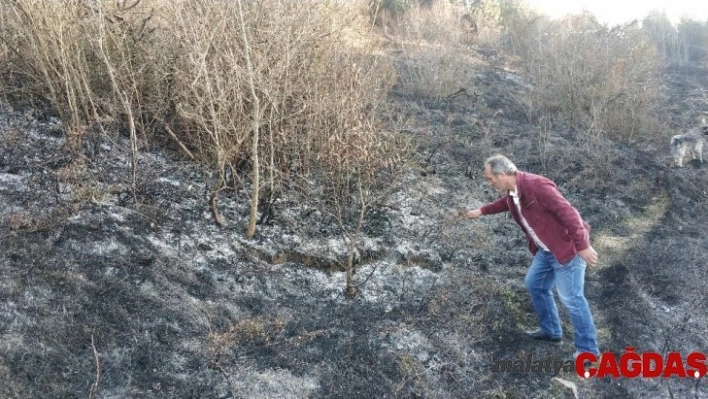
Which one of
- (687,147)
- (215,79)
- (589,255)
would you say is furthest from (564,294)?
(687,147)

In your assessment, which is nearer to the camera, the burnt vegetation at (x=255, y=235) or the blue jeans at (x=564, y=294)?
the blue jeans at (x=564, y=294)

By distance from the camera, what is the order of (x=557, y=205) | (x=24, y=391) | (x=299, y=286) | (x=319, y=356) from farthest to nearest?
(x=299, y=286) → (x=319, y=356) → (x=557, y=205) → (x=24, y=391)

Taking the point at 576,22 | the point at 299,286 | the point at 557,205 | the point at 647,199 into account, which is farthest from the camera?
the point at 576,22

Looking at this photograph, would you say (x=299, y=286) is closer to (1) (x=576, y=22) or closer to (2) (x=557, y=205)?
(2) (x=557, y=205)

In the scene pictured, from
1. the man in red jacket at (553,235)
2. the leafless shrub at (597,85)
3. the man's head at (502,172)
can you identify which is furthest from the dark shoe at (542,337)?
the leafless shrub at (597,85)

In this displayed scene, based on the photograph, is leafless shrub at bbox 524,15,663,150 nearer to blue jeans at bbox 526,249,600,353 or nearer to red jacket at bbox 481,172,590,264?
blue jeans at bbox 526,249,600,353

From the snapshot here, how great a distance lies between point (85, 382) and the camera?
10.6ft

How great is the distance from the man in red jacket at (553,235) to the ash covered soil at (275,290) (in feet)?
2.12

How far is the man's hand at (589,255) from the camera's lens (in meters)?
3.26

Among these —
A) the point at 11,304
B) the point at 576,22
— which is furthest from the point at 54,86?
the point at 576,22

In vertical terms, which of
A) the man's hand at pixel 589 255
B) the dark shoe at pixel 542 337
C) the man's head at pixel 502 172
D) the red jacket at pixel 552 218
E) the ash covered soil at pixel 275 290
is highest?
the man's head at pixel 502 172

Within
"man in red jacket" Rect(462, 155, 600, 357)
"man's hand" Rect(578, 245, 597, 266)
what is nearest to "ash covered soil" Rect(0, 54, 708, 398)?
"man in red jacket" Rect(462, 155, 600, 357)

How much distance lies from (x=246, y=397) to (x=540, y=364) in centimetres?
216

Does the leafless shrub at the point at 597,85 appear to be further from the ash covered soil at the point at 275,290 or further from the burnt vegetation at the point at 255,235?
the ash covered soil at the point at 275,290
